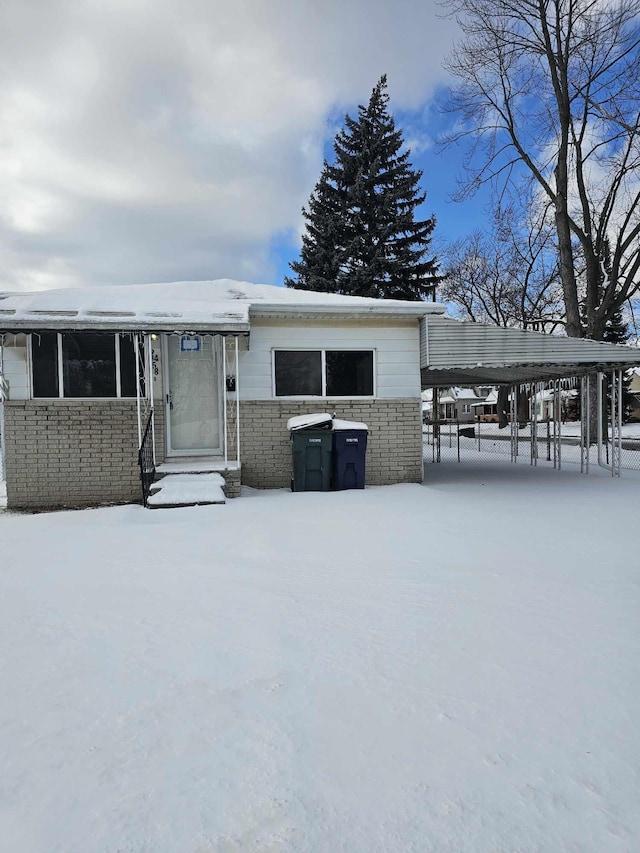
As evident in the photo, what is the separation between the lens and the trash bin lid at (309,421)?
834cm

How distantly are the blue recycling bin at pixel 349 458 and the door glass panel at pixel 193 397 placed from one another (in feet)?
7.09

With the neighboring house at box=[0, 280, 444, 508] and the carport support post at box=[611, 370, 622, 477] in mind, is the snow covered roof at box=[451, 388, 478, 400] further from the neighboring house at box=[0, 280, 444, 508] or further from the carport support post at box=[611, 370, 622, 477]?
the neighboring house at box=[0, 280, 444, 508]

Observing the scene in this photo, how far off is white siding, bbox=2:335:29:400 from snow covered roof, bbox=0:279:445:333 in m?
0.64

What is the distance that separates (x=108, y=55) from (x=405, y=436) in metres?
8.98

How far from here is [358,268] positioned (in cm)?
2634

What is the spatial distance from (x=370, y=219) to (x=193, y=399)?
21367 millimetres

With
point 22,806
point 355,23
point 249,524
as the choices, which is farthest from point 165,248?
point 22,806

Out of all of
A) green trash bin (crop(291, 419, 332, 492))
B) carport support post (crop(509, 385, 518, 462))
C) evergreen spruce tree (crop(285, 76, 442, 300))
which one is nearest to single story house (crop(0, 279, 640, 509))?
green trash bin (crop(291, 419, 332, 492))

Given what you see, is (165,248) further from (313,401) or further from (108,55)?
(313,401)

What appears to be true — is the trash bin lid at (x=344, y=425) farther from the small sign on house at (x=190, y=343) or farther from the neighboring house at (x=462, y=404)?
the neighboring house at (x=462, y=404)

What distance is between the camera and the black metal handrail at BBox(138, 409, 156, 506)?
7363 millimetres

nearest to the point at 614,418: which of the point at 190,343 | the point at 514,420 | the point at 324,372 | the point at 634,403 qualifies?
the point at 514,420

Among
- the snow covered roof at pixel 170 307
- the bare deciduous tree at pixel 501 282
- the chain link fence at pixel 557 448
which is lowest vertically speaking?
the chain link fence at pixel 557 448

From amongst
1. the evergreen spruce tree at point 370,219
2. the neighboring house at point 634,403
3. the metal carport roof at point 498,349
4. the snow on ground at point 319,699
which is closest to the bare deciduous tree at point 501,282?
the evergreen spruce tree at point 370,219
